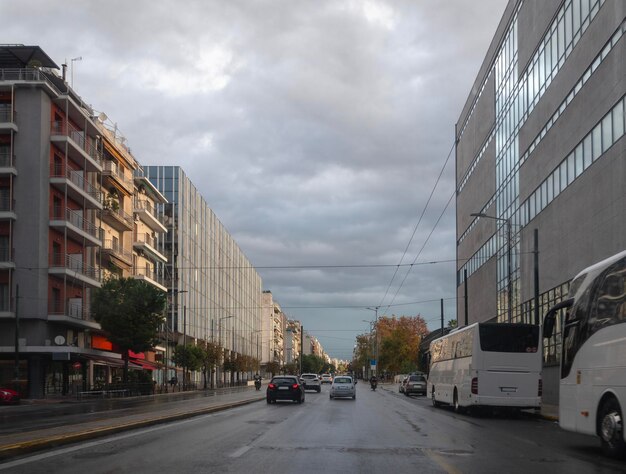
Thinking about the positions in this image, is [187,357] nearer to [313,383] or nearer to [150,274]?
[150,274]

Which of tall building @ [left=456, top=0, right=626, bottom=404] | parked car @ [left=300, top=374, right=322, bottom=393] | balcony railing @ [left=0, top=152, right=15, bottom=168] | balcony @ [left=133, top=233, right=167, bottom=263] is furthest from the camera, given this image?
balcony @ [left=133, top=233, right=167, bottom=263]

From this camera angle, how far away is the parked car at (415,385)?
57188 millimetres

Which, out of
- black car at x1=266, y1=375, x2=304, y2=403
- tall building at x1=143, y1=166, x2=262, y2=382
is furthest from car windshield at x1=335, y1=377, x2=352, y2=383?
tall building at x1=143, y1=166, x2=262, y2=382

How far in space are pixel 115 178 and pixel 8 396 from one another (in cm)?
2458

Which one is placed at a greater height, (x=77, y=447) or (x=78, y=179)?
(x=78, y=179)

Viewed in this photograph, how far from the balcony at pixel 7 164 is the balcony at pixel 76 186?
2514 millimetres

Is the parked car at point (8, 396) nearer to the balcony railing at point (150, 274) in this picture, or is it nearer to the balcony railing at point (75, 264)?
the balcony railing at point (75, 264)

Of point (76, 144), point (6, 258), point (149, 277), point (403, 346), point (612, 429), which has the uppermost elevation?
point (76, 144)

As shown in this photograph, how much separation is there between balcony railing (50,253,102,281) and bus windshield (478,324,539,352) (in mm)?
34205

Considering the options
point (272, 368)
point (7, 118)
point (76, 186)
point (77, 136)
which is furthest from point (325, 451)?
point (272, 368)

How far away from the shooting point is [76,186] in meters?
53.7

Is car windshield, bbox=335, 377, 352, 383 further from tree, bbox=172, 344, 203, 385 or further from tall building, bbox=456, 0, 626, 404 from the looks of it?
tree, bbox=172, 344, 203, 385

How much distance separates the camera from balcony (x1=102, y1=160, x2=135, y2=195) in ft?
203

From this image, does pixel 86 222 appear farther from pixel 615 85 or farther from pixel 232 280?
pixel 232 280
